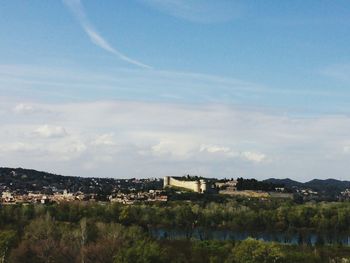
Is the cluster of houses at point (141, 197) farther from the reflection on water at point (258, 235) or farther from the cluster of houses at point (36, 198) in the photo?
the reflection on water at point (258, 235)

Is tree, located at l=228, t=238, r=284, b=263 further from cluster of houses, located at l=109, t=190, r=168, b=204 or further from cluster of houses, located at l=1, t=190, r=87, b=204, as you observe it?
cluster of houses, located at l=109, t=190, r=168, b=204

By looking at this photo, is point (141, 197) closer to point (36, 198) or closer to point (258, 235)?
point (36, 198)

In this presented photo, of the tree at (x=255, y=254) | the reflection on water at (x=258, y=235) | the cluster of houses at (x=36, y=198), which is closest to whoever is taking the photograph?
the tree at (x=255, y=254)

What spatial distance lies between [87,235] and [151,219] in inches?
1859

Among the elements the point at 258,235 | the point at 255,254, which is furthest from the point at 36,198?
the point at 255,254

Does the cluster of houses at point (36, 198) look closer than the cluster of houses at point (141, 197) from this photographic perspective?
Yes

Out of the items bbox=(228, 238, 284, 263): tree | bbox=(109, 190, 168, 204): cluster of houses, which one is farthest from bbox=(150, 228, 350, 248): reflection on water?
bbox=(109, 190, 168, 204): cluster of houses

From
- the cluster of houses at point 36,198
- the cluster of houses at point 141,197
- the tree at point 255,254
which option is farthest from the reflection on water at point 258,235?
the cluster of houses at point 141,197

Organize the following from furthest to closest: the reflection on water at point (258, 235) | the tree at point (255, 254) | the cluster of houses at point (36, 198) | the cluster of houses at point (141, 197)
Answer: the cluster of houses at point (141, 197), the cluster of houses at point (36, 198), the reflection on water at point (258, 235), the tree at point (255, 254)

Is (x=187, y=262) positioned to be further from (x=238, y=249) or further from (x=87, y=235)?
(x=87, y=235)

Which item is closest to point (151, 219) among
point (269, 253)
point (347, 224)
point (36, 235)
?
point (347, 224)

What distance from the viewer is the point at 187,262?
5762cm

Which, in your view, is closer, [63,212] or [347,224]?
[63,212]

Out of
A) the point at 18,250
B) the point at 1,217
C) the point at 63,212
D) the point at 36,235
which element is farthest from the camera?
the point at 63,212
